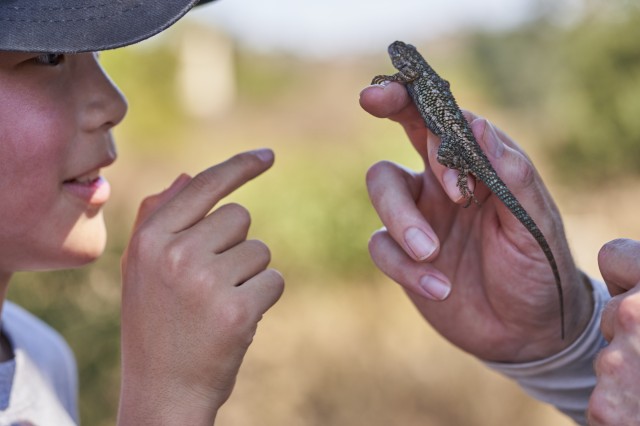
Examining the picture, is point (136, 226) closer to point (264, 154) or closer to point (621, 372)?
point (264, 154)

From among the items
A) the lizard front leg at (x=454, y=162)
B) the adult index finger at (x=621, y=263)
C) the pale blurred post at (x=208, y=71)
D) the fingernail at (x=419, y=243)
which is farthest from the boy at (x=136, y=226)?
the pale blurred post at (x=208, y=71)

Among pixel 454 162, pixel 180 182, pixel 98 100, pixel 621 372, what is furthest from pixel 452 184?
pixel 98 100

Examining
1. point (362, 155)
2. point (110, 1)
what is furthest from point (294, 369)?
point (110, 1)

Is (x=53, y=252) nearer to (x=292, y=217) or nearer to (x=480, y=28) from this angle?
(x=292, y=217)

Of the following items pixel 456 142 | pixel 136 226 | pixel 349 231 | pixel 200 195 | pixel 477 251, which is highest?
pixel 456 142

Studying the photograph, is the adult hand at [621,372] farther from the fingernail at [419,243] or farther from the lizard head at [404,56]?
the lizard head at [404,56]

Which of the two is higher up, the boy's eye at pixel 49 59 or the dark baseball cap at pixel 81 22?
→ the dark baseball cap at pixel 81 22
